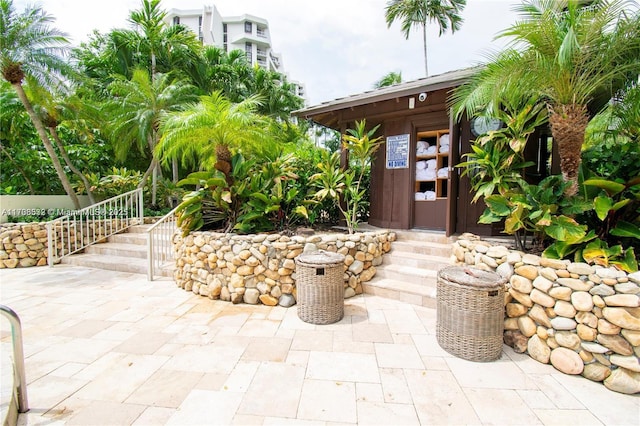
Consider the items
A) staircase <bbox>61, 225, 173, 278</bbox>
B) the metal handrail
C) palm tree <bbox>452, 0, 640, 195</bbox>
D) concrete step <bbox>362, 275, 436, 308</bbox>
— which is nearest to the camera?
the metal handrail

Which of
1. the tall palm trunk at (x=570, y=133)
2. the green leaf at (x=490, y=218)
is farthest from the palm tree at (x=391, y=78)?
the green leaf at (x=490, y=218)

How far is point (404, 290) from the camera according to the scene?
13.7 feet

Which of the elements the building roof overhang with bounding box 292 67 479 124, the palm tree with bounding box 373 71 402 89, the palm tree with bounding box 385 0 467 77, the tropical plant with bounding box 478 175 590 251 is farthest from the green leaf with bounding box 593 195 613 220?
the palm tree with bounding box 373 71 402 89

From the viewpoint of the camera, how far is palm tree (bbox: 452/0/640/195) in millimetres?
2895

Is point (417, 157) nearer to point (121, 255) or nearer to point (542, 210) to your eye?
point (542, 210)

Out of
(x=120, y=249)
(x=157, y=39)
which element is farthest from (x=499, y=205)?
(x=157, y=39)

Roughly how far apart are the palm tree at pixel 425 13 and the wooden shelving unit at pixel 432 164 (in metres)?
13.7

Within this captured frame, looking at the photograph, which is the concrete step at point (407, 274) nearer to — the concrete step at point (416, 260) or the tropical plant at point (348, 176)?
the concrete step at point (416, 260)

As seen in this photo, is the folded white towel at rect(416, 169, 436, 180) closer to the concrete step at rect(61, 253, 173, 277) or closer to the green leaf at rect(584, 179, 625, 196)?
the green leaf at rect(584, 179, 625, 196)

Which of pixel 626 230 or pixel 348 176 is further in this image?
pixel 348 176

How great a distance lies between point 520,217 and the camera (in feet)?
11.1

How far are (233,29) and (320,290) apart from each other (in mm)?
62376

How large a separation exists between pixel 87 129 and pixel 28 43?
8.61 feet

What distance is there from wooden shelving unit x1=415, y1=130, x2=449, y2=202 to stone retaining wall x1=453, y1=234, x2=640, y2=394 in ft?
8.85
